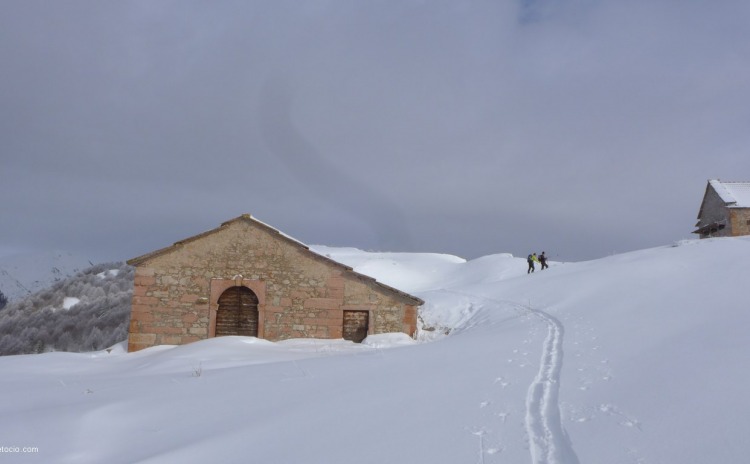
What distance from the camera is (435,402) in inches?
187

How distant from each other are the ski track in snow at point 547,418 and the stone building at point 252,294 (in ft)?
23.6

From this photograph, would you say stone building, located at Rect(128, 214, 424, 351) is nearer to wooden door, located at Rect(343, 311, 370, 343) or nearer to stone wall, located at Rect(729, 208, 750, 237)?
wooden door, located at Rect(343, 311, 370, 343)

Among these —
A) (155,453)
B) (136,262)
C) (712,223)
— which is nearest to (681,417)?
(155,453)

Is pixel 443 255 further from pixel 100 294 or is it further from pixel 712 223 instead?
pixel 100 294

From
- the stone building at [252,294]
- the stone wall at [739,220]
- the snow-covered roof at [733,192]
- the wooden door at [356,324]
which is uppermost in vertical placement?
the snow-covered roof at [733,192]

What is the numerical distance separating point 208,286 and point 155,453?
414 inches

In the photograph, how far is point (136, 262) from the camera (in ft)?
44.2

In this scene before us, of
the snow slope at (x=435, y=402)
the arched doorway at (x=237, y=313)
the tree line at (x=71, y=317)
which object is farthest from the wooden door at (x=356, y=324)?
the tree line at (x=71, y=317)

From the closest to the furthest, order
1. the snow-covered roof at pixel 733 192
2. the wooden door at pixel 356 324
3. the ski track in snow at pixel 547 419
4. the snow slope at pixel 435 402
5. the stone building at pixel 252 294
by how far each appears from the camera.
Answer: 1. the ski track in snow at pixel 547 419
2. the snow slope at pixel 435 402
3. the stone building at pixel 252 294
4. the wooden door at pixel 356 324
5. the snow-covered roof at pixel 733 192

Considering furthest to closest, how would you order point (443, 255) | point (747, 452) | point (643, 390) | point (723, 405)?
point (443, 255)
point (643, 390)
point (723, 405)
point (747, 452)

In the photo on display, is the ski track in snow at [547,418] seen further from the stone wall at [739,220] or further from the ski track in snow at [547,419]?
the stone wall at [739,220]

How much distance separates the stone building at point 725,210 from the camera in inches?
1123

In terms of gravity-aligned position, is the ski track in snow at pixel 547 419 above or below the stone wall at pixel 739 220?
below

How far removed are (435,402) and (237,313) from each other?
10171mm
